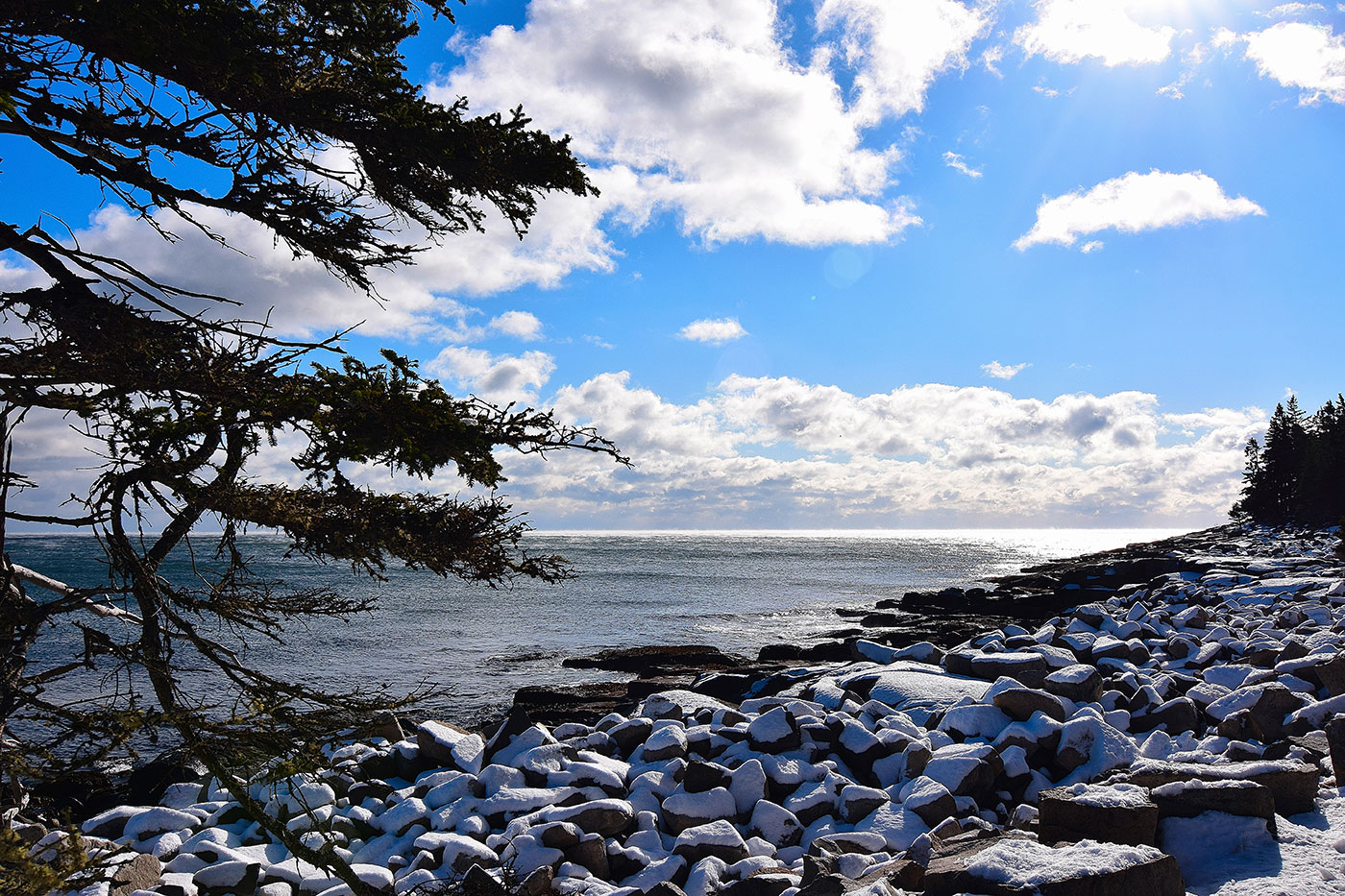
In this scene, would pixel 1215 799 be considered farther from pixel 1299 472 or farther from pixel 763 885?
pixel 1299 472

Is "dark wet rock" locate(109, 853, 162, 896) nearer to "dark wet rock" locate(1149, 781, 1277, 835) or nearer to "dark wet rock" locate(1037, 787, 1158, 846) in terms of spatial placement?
"dark wet rock" locate(1037, 787, 1158, 846)

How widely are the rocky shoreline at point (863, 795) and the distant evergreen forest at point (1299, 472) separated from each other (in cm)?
5289

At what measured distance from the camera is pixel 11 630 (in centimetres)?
373

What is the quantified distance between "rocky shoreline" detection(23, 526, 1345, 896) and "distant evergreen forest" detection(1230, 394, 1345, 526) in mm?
52893

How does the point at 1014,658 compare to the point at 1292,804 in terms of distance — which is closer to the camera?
the point at 1292,804

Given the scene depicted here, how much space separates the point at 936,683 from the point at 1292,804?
16.9 feet

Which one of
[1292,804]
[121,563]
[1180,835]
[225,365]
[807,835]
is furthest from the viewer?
[807,835]

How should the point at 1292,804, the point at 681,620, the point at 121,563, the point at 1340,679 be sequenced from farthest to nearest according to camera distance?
the point at 681,620, the point at 1340,679, the point at 1292,804, the point at 121,563

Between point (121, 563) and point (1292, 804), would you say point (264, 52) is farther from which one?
point (1292, 804)

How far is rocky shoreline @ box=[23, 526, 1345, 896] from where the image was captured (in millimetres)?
4543

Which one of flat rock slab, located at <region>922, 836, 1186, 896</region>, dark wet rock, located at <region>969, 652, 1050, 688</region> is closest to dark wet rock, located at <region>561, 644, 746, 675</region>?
dark wet rock, located at <region>969, 652, 1050, 688</region>

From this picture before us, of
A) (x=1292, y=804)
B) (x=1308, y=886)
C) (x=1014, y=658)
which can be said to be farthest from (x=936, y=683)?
(x=1308, y=886)

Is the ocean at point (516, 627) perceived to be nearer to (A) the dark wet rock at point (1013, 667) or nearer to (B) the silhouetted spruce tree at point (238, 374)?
(B) the silhouetted spruce tree at point (238, 374)

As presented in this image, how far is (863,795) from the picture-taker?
7035 millimetres
